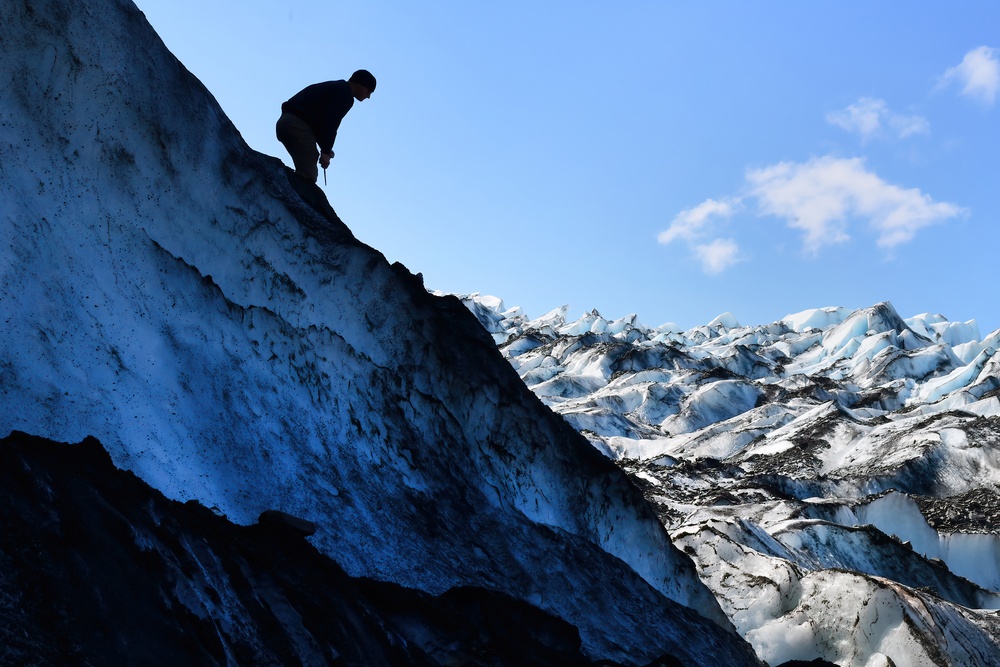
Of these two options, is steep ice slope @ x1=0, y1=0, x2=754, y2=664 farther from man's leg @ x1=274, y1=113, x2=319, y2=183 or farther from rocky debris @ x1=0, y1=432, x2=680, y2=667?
man's leg @ x1=274, y1=113, x2=319, y2=183

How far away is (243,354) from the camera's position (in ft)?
22.5

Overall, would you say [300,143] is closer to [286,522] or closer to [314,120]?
[314,120]

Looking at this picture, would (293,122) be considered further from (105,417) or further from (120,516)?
(120,516)

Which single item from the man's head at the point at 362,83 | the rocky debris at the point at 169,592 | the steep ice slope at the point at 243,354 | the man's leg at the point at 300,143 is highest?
the man's head at the point at 362,83

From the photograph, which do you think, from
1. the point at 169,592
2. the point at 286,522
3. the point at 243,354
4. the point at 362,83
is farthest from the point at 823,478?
the point at 169,592

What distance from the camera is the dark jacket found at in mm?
8742

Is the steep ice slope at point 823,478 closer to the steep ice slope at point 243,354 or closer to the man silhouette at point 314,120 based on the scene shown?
the steep ice slope at point 243,354

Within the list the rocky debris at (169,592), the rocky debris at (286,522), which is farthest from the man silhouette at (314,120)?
the rocky debris at (169,592)

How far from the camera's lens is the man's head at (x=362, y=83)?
9.05 meters

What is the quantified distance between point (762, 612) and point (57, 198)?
381 inches

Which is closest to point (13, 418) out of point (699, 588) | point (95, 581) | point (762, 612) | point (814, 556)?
point (95, 581)

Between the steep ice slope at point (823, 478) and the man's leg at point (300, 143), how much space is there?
299 inches

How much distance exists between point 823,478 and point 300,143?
65.9 ft

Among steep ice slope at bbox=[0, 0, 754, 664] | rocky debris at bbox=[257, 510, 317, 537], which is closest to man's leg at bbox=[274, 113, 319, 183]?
steep ice slope at bbox=[0, 0, 754, 664]
